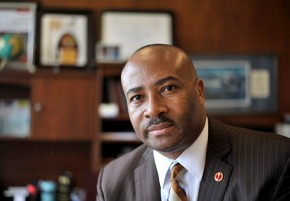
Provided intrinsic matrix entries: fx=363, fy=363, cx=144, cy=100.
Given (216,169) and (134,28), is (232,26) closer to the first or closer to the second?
(134,28)

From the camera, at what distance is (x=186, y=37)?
3.19 meters

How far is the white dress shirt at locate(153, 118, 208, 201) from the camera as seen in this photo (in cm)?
126

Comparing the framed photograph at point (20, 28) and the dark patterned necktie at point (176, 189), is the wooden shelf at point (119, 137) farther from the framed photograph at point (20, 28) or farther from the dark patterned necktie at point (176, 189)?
the dark patterned necktie at point (176, 189)

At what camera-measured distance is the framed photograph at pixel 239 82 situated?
3109mm

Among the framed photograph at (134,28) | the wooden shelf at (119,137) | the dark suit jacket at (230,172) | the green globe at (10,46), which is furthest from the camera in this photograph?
the framed photograph at (134,28)

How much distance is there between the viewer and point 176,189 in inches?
48.5

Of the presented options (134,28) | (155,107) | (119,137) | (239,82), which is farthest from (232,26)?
(155,107)

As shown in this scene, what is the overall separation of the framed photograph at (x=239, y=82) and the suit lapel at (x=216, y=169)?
1792 millimetres

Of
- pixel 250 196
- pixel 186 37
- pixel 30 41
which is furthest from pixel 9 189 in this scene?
pixel 250 196

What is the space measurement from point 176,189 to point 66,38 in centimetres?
216

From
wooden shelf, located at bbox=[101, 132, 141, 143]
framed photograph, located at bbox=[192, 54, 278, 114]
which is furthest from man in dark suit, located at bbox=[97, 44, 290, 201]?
framed photograph, located at bbox=[192, 54, 278, 114]

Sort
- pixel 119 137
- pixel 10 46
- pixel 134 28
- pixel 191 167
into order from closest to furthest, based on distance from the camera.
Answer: pixel 191 167
pixel 119 137
pixel 10 46
pixel 134 28

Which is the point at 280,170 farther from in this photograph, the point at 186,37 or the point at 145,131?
the point at 186,37

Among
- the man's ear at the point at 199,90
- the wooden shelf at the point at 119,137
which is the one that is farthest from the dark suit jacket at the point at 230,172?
the wooden shelf at the point at 119,137
